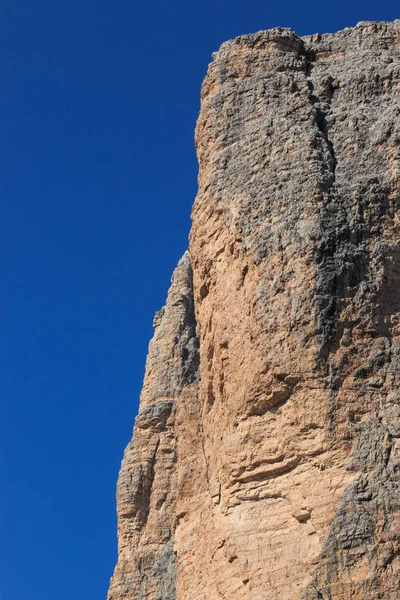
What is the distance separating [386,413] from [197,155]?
7.77 m

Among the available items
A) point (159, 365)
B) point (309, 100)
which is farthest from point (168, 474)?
point (309, 100)

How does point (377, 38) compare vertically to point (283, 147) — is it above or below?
above

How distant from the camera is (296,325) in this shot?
826 inches

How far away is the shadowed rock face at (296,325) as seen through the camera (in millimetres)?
19719

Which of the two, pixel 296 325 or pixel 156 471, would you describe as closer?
pixel 296 325

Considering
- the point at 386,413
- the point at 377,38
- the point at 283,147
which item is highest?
the point at 377,38

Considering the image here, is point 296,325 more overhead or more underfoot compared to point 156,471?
more underfoot

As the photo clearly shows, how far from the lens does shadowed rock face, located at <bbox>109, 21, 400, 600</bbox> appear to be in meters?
19.7

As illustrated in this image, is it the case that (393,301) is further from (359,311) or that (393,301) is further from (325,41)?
(325,41)

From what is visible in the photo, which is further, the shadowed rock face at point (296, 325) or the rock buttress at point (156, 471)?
the rock buttress at point (156, 471)

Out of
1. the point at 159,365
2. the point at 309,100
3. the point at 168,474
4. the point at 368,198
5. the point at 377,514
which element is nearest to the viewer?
the point at 377,514

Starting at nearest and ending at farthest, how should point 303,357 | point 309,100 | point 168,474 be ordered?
point 303,357 → point 309,100 → point 168,474

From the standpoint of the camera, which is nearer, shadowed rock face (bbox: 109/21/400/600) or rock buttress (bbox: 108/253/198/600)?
shadowed rock face (bbox: 109/21/400/600)

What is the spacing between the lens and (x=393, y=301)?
21.3 metres
